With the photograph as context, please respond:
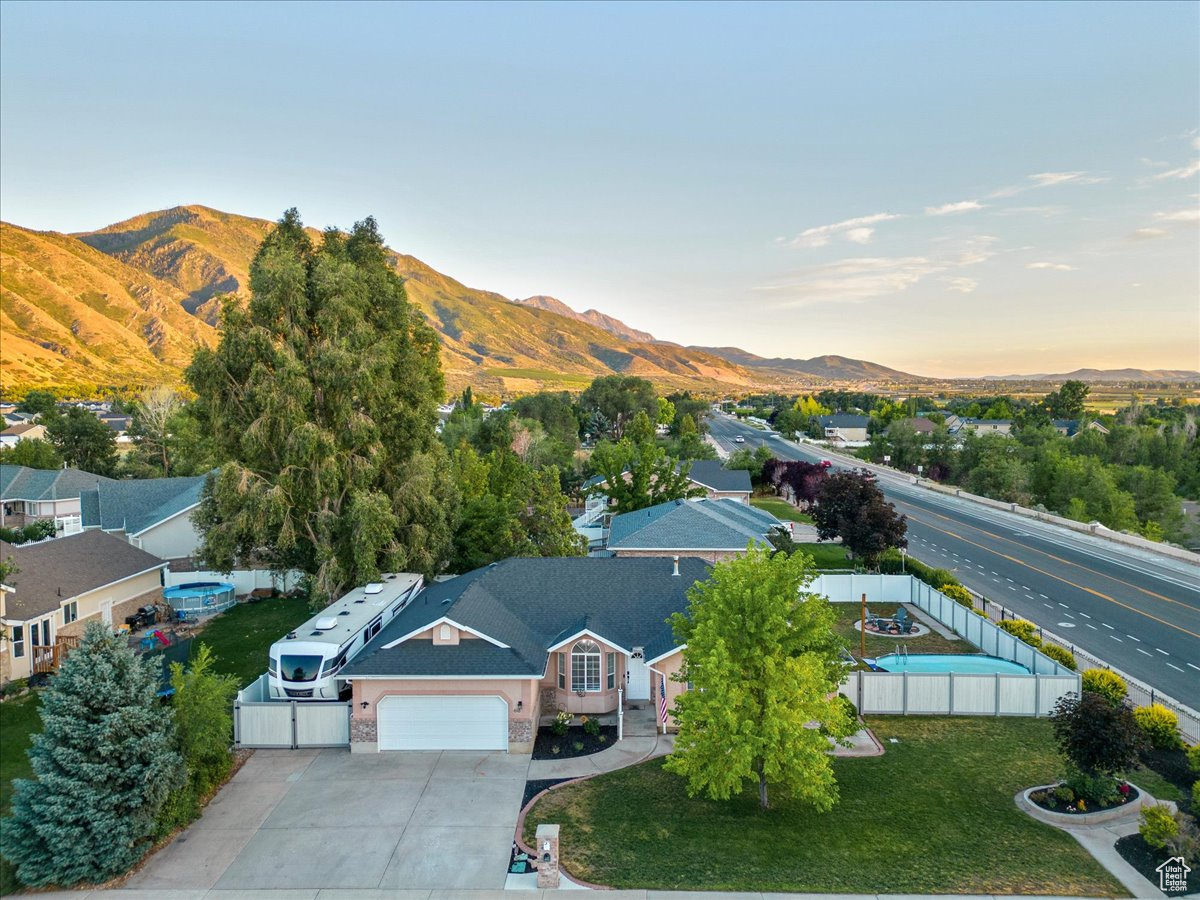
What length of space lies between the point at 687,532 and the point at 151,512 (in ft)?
107

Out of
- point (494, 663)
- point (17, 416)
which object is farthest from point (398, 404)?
point (17, 416)

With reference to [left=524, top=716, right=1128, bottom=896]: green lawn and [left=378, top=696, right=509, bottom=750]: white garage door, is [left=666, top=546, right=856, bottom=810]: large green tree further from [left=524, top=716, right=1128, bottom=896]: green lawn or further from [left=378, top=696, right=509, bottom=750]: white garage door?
[left=378, top=696, right=509, bottom=750]: white garage door

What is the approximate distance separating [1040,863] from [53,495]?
61.6 meters

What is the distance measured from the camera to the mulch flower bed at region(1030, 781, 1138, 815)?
48.9ft

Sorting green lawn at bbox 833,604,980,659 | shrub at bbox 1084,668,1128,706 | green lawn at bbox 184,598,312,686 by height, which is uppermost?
shrub at bbox 1084,668,1128,706

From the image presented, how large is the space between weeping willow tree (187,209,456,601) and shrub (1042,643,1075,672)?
2368 cm

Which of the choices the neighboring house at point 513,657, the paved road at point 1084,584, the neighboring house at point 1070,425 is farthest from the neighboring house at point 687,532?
the neighboring house at point 1070,425

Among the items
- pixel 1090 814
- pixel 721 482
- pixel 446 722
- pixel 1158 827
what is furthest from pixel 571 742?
pixel 721 482

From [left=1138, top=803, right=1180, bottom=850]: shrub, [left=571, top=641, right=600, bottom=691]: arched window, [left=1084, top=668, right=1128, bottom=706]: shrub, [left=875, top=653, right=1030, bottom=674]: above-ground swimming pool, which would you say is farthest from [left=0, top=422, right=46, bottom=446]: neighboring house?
[left=1138, top=803, right=1180, bottom=850]: shrub

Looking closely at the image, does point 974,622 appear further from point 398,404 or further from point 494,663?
point 398,404

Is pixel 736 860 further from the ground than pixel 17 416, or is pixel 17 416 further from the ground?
pixel 17 416

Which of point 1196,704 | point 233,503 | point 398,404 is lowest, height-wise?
point 1196,704

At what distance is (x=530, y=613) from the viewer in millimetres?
22109

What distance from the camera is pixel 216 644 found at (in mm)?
27516
